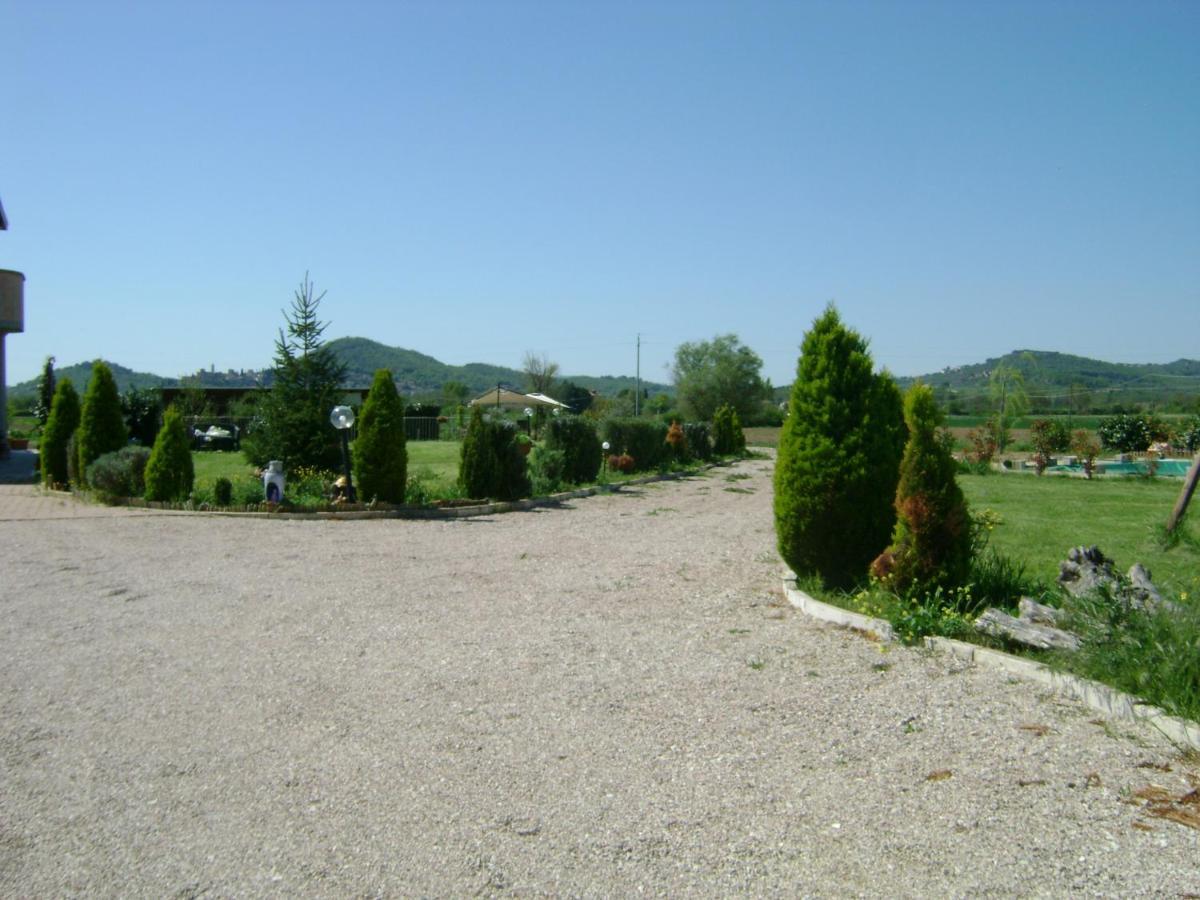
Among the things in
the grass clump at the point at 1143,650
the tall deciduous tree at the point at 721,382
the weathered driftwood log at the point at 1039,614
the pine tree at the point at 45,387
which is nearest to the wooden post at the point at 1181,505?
the weathered driftwood log at the point at 1039,614

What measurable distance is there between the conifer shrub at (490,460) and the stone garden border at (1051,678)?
9.27 metres

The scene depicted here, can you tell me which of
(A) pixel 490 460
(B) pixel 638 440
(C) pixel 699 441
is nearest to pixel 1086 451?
(C) pixel 699 441

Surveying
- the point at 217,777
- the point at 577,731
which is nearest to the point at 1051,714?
the point at 577,731

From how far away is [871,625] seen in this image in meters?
6.86

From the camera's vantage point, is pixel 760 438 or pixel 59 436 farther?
pixel 760 438

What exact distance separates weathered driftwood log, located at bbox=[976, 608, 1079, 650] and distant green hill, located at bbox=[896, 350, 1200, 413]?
111 feet

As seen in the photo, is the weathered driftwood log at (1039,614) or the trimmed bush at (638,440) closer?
the weathered driftwood log at (1039,614)

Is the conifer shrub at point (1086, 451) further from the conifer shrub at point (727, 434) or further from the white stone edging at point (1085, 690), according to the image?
the white stone edging at point (1085, 690)

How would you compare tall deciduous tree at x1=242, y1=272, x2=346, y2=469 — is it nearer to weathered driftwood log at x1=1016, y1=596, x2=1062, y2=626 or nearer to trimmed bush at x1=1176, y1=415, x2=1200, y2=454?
weathered driftwood log at x1=1016, y1=596, x2=1062, y2=626

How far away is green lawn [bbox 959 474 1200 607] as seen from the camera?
9.25m

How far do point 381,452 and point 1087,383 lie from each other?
2436 inches

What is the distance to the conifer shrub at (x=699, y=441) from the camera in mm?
30656

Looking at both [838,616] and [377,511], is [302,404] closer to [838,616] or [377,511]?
[377,511]

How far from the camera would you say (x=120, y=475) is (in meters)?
15.9
